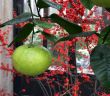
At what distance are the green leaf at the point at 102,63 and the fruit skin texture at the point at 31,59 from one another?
0.31ft

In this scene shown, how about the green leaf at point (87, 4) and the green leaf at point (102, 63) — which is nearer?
the green leaf at point (102, 63)

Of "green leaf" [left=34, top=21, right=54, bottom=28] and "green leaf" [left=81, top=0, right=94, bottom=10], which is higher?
"green leaf" [left=81, top=0, right=94, bottom=10]

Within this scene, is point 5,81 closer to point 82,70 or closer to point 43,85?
point 43,85

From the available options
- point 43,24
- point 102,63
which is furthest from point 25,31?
point 102,63

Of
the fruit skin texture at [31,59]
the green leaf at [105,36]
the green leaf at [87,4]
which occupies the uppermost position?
the green leaf at [87,4]

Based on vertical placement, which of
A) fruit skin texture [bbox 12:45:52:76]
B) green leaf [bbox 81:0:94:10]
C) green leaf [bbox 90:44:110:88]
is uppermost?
green leaf [bbox 81:0:94:10]

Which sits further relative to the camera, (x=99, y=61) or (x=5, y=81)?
(x=5, y=81)

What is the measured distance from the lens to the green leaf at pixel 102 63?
15.7 inches

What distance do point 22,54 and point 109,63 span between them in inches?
5.7

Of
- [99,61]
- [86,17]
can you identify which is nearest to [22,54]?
[99,61]

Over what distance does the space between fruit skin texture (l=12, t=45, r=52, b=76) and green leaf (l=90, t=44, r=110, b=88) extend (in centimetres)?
9

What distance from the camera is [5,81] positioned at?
288 cm

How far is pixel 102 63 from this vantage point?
417mm

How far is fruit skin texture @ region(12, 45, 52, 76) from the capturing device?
491 millimetres
